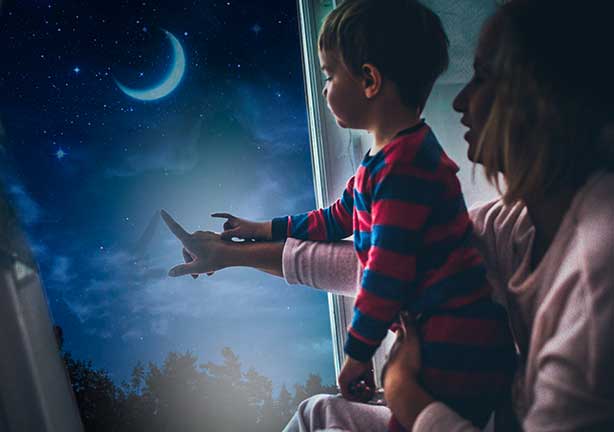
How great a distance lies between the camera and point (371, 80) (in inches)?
27.5

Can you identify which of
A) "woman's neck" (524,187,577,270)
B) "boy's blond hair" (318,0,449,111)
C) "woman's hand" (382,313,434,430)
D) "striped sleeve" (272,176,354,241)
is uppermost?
"boy's blond hair" (318,0,449,111)

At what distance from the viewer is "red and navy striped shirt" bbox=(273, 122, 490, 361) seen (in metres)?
0.62

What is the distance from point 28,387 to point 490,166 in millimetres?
764

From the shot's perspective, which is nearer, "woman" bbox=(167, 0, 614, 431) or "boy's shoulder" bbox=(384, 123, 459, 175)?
"woman" bbox=(167, 0, 614, 431)

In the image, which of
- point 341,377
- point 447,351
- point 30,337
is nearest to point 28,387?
point 30,337

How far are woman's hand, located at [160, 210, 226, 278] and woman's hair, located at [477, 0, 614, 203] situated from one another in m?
0.59

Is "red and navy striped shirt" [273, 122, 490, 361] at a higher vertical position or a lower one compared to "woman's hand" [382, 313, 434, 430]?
higher

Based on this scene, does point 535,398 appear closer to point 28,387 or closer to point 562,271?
point 562,271

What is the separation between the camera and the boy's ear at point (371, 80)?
0.69 metres

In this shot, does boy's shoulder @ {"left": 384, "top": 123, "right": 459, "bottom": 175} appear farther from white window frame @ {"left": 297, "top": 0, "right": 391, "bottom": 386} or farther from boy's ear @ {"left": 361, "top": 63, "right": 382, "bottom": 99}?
white window frame @ {"left": 297, "top": 0, "right": 391, "bottom": 386}

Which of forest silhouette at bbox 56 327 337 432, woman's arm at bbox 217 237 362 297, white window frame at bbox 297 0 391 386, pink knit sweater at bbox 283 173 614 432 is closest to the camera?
pink knit sweater at bbox 283 173 614 432

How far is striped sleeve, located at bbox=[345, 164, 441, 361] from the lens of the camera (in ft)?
2.02

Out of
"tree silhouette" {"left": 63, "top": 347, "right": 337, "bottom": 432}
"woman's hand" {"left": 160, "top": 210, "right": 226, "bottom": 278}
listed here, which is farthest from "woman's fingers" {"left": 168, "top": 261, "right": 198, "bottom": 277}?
"tree silhouette" {"left": 63, "top": 347, "right": 337, "bottom": 432}

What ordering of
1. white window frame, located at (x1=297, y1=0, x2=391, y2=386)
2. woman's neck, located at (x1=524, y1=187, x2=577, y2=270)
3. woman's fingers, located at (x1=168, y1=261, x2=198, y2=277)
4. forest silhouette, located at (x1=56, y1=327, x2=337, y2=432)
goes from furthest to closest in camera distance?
forest silhouette, located at (x1=56, y1=327, x2=337, y2=432) < white window frame, located at (x1=297, y1=0, x2=391, y2=386) < woman's fingers, located at (x1=168, y1=261, x2=198, y2=277) < woman's neck, located at (x1=524, y1=187, x2=577, y2=270)
